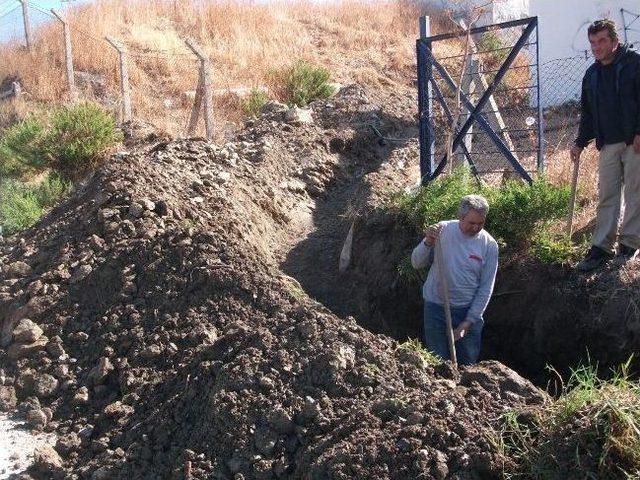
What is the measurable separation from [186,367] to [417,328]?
2.87 metres

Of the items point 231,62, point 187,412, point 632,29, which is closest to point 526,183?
point 187,412

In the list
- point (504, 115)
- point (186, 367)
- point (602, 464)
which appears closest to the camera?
point (602, 464)

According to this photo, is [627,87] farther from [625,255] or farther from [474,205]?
[474,205]

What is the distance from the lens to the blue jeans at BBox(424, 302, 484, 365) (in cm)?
580

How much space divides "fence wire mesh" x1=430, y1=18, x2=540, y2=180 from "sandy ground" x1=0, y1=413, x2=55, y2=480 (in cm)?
466

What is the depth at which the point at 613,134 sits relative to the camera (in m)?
5.91

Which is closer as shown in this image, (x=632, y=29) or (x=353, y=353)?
(x=353, y=353)

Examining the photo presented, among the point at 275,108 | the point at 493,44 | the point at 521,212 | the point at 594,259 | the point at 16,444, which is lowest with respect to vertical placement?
the point at 16,444

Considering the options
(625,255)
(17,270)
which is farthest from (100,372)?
(625,255)

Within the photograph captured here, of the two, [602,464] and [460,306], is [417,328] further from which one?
[602,464]

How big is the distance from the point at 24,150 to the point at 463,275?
7346mm

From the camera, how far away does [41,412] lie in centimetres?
489

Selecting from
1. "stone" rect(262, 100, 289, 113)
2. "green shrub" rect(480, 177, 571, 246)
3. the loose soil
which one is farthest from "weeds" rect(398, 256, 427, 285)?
"stone" rect(262, 100, 289, 113)

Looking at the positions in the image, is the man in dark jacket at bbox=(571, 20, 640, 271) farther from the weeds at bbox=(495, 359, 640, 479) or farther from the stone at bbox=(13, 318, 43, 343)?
the stone at bbox=(13, 318, 43, 343)
